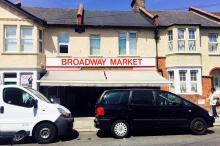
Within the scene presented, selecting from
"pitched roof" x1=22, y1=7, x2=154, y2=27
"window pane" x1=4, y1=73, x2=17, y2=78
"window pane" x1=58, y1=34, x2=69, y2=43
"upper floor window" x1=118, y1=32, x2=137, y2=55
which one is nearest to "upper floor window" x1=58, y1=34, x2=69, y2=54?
"window pane" x1=58, y1=34, x2=69, y2=43

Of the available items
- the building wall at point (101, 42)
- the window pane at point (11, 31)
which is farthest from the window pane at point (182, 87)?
the window pane at point (11, 31)

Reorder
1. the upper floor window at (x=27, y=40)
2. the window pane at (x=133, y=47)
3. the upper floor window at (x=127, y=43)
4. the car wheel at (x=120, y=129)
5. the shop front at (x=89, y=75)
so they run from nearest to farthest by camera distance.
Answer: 1. the car wheel at (x=120, y=129)
2. the shop front at (x=89, y=75)
3. the upper floor window at (x=27, y=40)
4. the upper floor window at (x=127, y=43)
5. the window pane at (x=133, y=47)

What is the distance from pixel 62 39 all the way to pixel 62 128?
9.03m

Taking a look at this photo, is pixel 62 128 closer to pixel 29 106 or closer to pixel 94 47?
pixel 29 106

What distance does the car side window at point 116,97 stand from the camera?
342 inches

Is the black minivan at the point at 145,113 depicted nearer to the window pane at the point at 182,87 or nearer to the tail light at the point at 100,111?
the tail light at the point at 100,111

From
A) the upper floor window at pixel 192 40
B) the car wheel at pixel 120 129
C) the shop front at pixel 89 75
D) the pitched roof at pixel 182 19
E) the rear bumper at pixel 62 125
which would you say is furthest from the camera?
the pitched roof at pixel 182 19

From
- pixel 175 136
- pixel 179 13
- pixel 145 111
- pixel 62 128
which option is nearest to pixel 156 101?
pixel 145 111

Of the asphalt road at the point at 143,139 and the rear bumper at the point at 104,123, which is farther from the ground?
the rear bumper at the point at 104,123

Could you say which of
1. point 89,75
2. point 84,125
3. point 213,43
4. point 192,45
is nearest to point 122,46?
point 89,75

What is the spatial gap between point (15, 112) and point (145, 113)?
483 centimetres

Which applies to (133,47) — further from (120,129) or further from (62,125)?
(62,125)

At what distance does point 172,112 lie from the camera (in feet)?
28.3

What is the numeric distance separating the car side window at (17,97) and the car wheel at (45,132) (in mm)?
914
